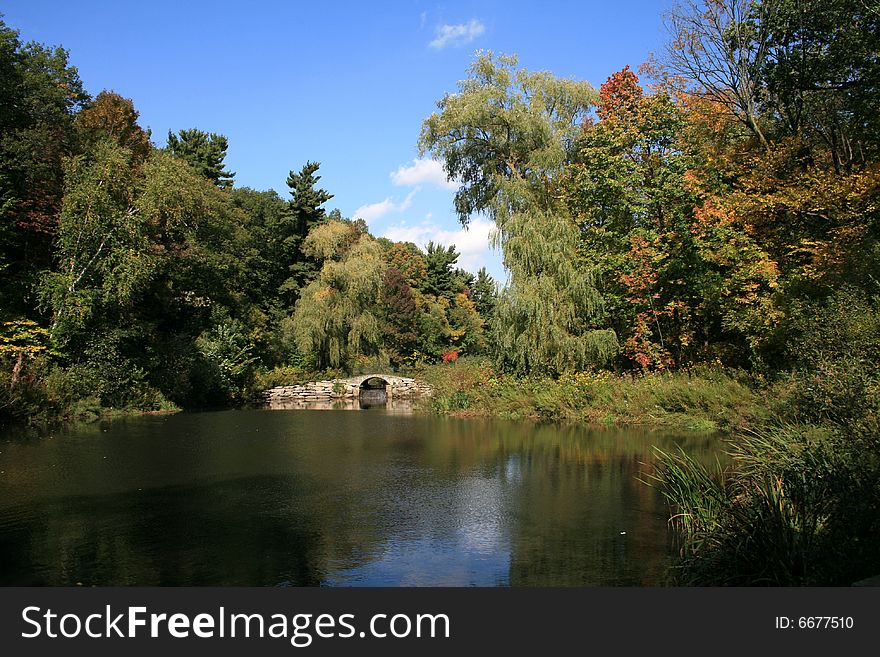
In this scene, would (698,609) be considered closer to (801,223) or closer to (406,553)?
(406,553)

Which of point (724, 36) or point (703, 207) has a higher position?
point (724, 36)

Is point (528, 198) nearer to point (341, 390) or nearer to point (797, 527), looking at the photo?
point (341, 390)

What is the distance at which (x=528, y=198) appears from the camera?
25.5m

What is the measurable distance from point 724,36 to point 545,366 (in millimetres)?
11986

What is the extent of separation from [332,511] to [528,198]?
58.7 ft

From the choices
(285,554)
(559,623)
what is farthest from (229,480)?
(559,623)

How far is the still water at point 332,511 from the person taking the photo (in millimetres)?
7086

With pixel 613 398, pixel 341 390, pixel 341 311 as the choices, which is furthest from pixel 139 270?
pixel 613 398

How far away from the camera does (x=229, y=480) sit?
40.8ft

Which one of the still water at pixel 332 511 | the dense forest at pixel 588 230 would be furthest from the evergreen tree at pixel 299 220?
the still water at pixel 332 511

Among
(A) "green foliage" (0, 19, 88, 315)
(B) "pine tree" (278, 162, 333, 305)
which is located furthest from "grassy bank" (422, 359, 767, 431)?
(B) "pine tree" (278, 162, 333, 305)

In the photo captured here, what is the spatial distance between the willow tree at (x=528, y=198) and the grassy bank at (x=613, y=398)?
943 mm

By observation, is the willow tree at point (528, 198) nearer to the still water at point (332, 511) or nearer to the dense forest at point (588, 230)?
the dense forest at point (588, 230)

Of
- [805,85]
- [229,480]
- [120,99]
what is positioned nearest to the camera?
[229,480]
